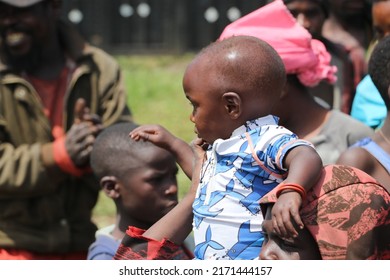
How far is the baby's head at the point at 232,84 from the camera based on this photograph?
3332 millimetres

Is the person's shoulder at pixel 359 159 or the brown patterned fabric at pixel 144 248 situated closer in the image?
the brown patterned fabric at pixel 144 248

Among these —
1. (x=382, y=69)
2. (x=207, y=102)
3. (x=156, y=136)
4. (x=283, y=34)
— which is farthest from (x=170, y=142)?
(x=283, y=34)

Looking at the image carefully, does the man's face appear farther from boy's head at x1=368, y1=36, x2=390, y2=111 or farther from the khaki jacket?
boy's head at x1=368, y1=36, x2=390, y2=111

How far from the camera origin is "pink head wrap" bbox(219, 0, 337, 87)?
177 inches

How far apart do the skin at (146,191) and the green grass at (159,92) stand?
5504 mm

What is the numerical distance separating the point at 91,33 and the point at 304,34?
10.3 meters

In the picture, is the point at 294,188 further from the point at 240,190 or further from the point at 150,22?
the point at 150,22

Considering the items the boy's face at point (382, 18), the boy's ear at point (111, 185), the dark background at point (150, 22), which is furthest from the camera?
the dark background at point (150, 22)

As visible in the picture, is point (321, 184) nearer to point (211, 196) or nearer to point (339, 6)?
point (211, 196)

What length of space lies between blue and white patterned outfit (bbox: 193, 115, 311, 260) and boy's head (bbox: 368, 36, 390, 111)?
881 mm

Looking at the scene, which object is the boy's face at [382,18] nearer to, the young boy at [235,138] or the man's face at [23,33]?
the man's face at [23,33]

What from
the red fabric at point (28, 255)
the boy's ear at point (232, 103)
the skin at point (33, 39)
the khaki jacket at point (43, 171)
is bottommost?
the red fabric at point (28, 255)

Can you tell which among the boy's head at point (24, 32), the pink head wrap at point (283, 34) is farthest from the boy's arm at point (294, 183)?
the boy's head at point (24, 32)
